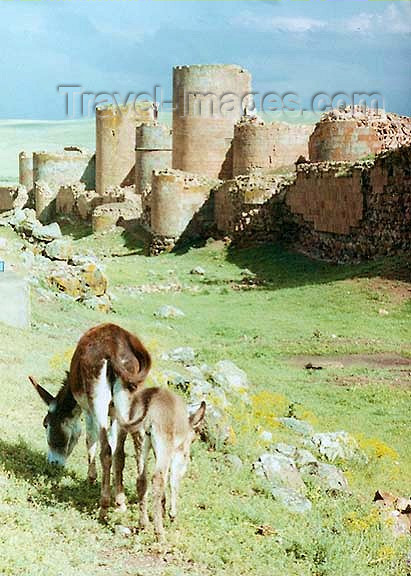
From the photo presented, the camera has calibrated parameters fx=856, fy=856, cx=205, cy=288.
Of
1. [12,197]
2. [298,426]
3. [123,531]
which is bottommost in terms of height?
[298,426]

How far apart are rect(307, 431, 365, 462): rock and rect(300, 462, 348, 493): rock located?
0.69 metres

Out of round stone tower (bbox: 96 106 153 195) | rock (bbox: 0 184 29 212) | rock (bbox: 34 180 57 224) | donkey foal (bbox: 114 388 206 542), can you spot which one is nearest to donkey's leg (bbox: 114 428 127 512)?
donkey foal (bbox: 114 388 206 542)

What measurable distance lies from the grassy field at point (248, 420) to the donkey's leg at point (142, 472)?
3.8 inches

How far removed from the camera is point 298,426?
29.3 ft

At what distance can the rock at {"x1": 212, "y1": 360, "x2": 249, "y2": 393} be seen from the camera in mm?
9781

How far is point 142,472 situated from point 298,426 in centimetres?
420

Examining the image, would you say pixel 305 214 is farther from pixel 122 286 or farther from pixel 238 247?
pixel 122 286

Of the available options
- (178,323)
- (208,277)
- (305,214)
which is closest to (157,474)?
(178,323)

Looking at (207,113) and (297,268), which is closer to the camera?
(297,268)

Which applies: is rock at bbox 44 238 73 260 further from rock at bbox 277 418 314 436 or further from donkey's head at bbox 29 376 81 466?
donkey's head at bbox 29 376 81 466

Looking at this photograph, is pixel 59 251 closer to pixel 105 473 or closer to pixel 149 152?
pixel 149 152

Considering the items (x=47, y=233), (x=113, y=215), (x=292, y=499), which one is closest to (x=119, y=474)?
(x=292, y=499)

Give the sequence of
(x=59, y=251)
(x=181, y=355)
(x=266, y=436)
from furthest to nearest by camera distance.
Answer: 1. (x=59, y=251)
2. (x=181, y=355)
3. (x=266, y=436)

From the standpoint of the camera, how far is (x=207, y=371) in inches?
404
